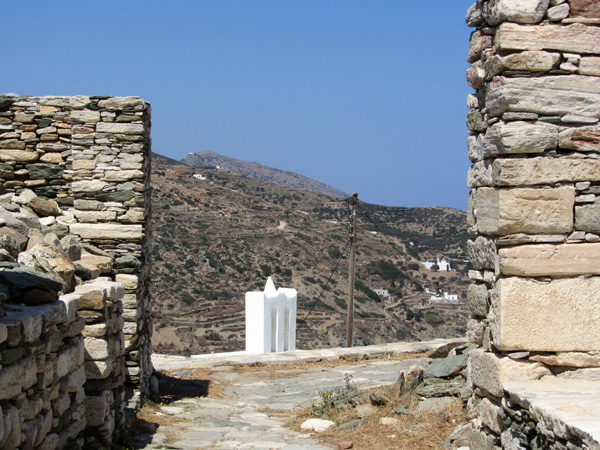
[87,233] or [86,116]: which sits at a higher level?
[86,116]

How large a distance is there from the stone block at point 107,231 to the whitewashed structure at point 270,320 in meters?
5.80

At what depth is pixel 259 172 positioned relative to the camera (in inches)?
3526

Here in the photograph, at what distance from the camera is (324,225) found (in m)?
43.9

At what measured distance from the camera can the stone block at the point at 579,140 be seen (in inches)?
183

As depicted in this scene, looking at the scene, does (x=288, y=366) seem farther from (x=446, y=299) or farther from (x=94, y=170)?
(x=446, y=299)

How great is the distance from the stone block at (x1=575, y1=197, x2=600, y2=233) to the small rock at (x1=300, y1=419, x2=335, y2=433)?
4069mm

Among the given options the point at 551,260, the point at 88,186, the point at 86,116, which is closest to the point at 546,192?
the point at 551,260

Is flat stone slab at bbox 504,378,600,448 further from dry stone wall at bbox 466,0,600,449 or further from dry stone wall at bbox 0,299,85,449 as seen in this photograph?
dry stone wall at bbox 0,299,85,449

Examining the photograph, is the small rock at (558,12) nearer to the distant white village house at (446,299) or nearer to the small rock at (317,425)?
the small rock at (317,425)

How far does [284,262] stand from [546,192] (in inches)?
1216

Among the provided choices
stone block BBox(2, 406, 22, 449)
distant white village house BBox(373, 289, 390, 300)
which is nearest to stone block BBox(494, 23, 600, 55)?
stone block BBox(2, 406, 22, 449)

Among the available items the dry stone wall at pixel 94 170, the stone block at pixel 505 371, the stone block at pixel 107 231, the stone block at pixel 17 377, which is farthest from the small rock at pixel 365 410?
the stone block at pixel 17 377

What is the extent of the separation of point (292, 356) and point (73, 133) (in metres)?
6.60

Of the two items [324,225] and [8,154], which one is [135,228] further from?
[324,225]
